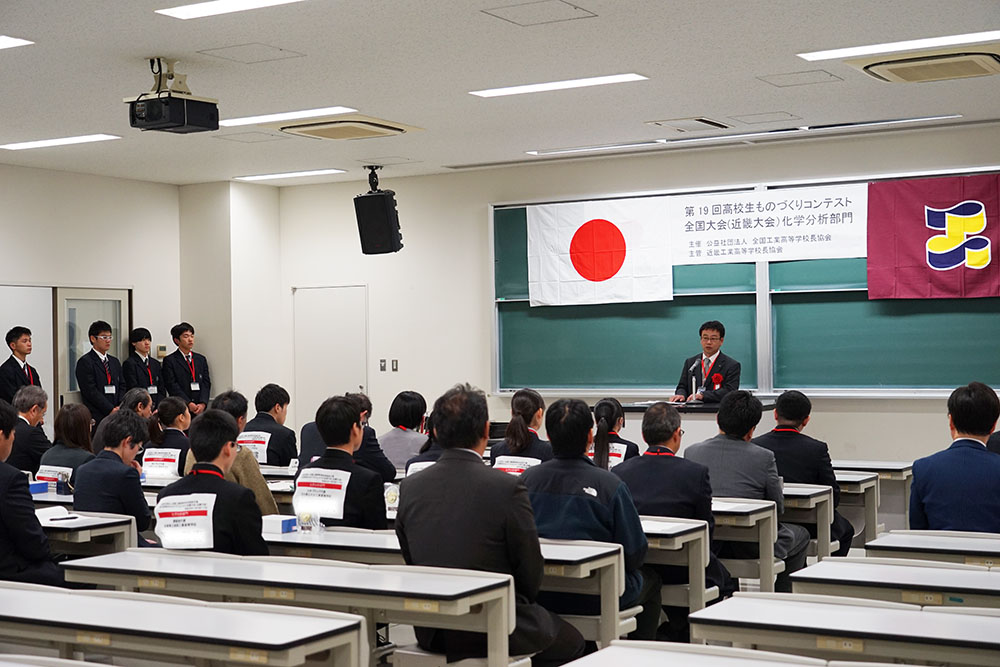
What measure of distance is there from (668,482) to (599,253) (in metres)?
5.47

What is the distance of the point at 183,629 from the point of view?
2943 mm

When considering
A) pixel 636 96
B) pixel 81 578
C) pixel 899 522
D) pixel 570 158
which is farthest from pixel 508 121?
pixel 81 578

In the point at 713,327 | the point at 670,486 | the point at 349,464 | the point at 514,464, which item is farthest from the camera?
the point at 713,327

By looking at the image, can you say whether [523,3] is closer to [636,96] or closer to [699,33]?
[699,33]

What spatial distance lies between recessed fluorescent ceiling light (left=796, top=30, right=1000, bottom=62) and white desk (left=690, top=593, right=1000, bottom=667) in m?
4.11

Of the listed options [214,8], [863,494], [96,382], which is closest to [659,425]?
[863,494]

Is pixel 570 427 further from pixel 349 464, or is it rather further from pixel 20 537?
pixel 20 537

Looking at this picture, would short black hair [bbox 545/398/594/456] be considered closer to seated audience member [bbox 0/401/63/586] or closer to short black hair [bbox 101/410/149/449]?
seated audience member [bbox 0/401/63/586]

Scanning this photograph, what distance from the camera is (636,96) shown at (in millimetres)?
7562

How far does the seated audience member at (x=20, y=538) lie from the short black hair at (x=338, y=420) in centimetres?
115

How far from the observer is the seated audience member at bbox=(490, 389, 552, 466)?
231 inches

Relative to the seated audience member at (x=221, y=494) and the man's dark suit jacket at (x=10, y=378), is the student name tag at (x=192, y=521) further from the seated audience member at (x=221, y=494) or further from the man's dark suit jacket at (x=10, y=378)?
the man's dark suit jacket at (x=10, y=378)

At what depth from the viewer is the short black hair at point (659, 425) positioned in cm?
500

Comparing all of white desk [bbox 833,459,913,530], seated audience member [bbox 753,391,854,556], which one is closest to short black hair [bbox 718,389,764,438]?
seated audience member [bbox 753,391,854,556]
